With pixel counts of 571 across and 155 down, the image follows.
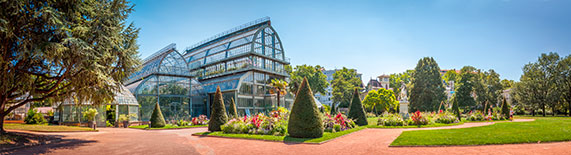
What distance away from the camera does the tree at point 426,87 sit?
45719mm

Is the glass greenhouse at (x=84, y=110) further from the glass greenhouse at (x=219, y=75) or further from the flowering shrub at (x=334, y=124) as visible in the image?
the flowering shrub at (x=334, y=124)

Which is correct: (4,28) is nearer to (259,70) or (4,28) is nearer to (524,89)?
(259,70)

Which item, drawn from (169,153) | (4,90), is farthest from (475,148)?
(4,90)

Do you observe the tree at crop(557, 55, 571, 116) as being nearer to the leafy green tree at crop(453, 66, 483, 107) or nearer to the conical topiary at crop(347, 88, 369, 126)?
the leafy green tree at crop(453, 66, 483, 107)

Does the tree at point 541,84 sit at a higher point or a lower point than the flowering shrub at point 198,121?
higher

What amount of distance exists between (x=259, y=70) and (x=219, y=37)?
39.0 ft

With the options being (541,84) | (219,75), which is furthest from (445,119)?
(219,75)

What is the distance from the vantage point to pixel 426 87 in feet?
151

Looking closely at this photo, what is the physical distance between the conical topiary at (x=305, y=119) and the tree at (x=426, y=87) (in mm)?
37179

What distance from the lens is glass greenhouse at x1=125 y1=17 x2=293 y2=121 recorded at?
118 feet

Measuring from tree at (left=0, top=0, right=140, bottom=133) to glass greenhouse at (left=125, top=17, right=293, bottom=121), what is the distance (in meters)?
20.0

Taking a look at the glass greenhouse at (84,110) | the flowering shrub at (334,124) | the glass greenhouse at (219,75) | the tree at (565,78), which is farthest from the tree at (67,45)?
the tree at (565,78)

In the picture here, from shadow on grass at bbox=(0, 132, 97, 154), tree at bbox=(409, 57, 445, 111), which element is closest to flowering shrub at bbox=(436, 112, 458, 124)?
tree at bbox=(409, 57, 445, 111)

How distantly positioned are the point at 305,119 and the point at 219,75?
3286cm
